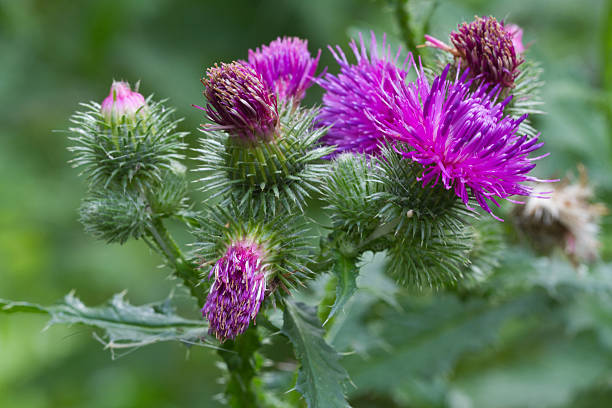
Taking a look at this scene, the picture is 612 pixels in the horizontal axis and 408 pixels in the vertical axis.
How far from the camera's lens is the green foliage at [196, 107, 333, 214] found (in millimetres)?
2555

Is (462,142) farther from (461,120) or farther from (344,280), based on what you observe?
(344,280)

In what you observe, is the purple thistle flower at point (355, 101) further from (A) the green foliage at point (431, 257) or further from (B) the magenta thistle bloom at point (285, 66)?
(A) the green foliage at point (431, 257)

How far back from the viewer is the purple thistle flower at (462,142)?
2324 mm

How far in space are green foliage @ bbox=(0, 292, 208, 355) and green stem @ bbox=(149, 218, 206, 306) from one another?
133 mm

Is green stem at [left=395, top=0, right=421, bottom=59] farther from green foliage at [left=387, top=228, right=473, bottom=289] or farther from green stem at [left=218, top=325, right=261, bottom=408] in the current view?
green stem at [left=218, top=325, right=261, bottom=408]

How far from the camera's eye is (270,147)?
8.43 feet

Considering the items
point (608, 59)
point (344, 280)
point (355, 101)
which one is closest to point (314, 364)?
point (344, 280)

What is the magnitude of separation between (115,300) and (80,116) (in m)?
0.86

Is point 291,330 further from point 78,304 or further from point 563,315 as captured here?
point 563,315

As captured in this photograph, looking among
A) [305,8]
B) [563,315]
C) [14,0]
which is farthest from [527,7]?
[14,0]

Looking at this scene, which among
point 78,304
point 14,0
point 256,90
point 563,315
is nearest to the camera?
point 256,90

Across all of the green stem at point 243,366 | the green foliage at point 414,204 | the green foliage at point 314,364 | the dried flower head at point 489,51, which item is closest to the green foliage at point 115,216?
the green stem at point 243,366

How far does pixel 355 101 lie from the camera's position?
2.78 metres

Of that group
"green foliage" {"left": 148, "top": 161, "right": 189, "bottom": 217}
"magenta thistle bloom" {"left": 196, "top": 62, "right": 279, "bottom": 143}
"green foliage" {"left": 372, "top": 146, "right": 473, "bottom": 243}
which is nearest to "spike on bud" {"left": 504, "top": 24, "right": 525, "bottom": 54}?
"green foliage" {"left": 372, "top": 146, "right": 473, "bottom": 243}
